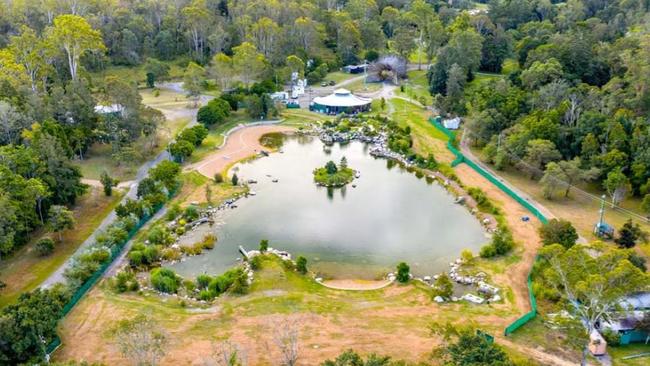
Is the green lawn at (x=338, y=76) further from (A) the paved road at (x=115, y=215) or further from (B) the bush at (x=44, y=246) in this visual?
(B) the bush at (x=44, y=246)

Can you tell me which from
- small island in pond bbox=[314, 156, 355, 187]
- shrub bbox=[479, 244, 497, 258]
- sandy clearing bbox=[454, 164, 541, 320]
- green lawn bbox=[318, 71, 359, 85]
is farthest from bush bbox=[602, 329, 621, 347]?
green lawn bbox=[318, 71, 359, 85]

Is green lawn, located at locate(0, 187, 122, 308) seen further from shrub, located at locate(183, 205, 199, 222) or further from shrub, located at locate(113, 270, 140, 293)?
shrub, located at locate(183, 205, 199, 222)

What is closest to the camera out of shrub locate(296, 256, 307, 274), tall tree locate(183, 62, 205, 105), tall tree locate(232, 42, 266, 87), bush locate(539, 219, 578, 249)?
shrub locate(296, 256, 307, 274)

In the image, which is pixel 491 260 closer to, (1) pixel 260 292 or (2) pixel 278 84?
(1) pixel 260 292

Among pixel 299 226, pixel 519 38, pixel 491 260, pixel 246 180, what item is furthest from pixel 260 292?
pixel 519 38

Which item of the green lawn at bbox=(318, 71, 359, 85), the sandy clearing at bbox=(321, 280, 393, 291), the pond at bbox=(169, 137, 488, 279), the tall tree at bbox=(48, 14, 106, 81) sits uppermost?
the tall tree at bbox=(48, 14, 106, 81)
